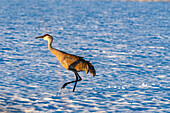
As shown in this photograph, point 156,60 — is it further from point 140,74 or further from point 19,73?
point 19,73

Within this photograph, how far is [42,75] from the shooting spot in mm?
12602

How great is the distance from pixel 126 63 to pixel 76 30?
39.7ft

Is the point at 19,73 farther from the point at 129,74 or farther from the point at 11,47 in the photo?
the point at 11,47

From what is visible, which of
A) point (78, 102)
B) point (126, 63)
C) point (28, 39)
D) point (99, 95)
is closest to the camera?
point (78, 102)

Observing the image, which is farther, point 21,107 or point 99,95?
point 99,95

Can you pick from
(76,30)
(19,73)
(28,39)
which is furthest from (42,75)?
(76,30)

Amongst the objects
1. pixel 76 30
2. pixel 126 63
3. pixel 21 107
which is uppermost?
pixel 76 30

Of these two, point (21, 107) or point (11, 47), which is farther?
point (11, 47)

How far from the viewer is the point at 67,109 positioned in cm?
895

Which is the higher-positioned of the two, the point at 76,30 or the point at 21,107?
the point at 76,30

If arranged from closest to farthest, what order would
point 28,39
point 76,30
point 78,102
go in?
point 78,102 < point 28,39 < point 76,30

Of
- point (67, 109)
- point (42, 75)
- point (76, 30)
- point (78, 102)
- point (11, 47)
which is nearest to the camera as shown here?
point (67, 109)

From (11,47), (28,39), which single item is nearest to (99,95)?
(11,47)

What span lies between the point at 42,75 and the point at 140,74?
339 centimetres
